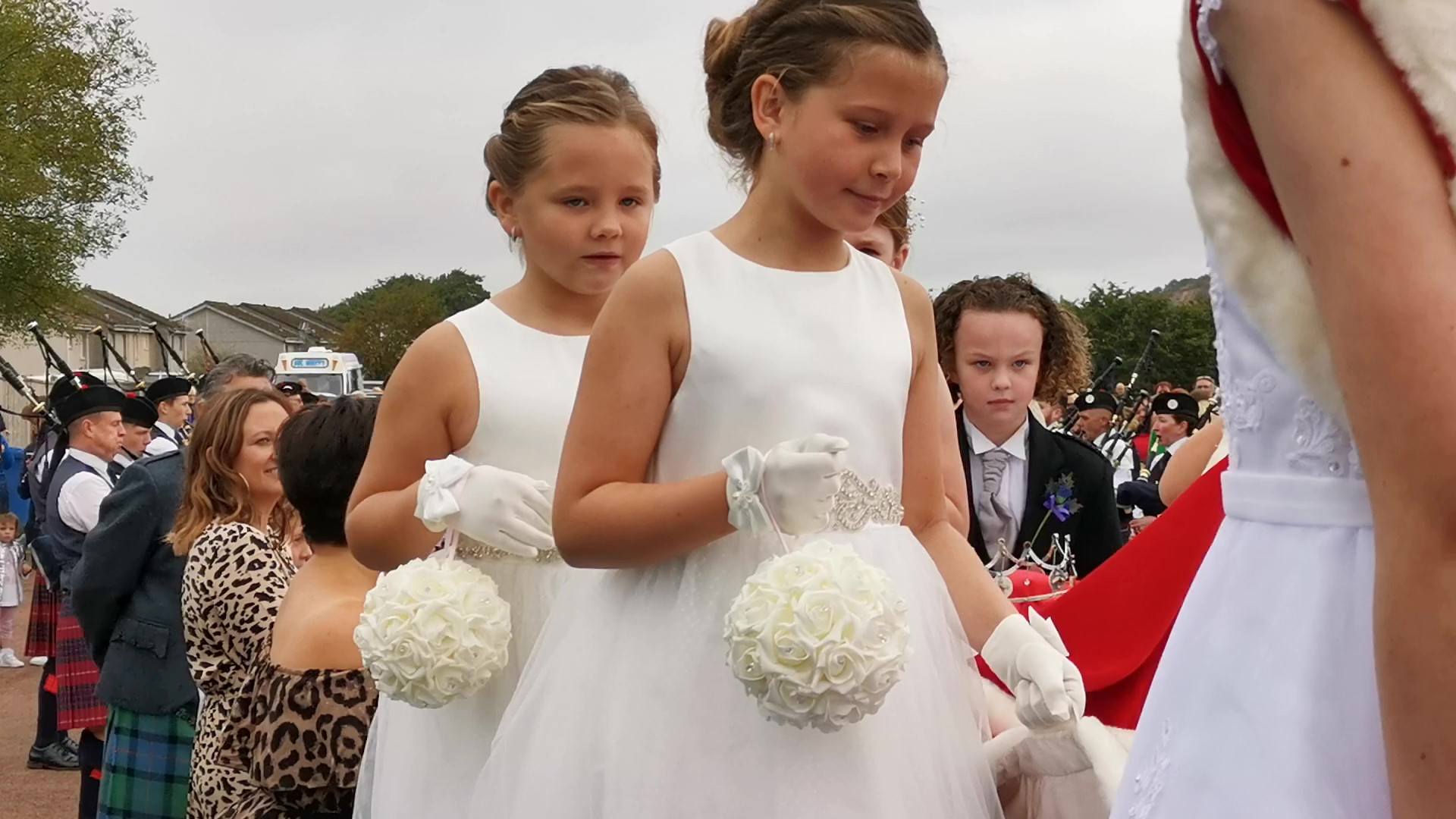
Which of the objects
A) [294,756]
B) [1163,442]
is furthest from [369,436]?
[1163,442]

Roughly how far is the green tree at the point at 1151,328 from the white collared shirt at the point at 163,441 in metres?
25.9

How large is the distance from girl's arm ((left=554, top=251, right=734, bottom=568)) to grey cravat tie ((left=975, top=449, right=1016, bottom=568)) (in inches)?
81.4

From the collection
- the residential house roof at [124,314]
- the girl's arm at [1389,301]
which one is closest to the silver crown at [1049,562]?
the girl's arm at [1389,301]

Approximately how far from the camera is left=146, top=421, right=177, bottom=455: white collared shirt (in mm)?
9430

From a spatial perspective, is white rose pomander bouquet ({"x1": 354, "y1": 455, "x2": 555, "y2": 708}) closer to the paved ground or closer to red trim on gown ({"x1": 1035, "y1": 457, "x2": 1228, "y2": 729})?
red trim on gown ({"x1": 1035, "y1": 457, "x2": 1228, "y2": 729})

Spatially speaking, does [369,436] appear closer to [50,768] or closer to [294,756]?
[294,756]

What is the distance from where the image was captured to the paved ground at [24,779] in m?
8.03

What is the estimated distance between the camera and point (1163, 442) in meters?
11.3

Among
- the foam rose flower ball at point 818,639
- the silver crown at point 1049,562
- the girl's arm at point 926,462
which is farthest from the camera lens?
the silver crown at point 1049,562

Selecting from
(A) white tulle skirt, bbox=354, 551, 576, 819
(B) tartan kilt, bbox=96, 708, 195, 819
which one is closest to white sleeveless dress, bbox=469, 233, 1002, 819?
(A) white tulle skirt, bbox=354, 551, 576, 819

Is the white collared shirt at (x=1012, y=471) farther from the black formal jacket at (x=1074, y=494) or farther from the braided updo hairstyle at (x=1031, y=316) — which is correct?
the braided updo hairstyle at (x=1031, y=316)

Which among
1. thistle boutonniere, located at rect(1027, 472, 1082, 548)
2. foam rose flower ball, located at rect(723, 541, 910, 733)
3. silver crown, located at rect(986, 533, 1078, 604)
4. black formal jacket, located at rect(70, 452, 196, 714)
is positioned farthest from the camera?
black formal jacket, located at rect(70, 452, 196, 714)

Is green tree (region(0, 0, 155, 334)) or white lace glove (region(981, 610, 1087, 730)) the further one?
green tree (region(0, 0, 155, 334))

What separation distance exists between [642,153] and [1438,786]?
2.35 metres
